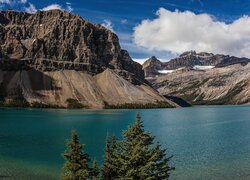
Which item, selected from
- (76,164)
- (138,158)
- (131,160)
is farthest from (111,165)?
(138,158)

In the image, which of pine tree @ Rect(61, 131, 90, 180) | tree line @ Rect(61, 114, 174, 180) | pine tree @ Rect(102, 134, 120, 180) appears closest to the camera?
tree line @ Rect(61, 114, 174, 180)

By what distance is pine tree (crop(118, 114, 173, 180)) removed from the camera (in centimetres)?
3083

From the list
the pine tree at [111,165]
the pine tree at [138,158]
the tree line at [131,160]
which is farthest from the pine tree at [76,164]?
the pine tree at [138,158]

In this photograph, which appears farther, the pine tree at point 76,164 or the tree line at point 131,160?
the pine tree at point 76,164

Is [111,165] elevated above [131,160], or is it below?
below

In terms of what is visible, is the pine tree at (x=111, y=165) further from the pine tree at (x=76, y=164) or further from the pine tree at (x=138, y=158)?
the pine tree at (x=76, y=164)

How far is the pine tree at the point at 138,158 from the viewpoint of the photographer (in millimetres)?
30830

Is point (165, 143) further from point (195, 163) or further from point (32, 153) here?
point (32, 153)

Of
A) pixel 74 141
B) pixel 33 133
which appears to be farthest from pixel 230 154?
pixel 33 133

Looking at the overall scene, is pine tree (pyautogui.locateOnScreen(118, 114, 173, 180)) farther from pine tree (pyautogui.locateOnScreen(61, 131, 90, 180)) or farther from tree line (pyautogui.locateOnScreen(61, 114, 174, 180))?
pine tree (pyautogui.locateOnScreen(61, 131, 90, 180))

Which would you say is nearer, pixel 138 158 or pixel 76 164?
pixel 138 158

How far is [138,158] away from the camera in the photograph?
103ft

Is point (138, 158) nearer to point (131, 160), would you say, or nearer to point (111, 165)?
point (131, 160)

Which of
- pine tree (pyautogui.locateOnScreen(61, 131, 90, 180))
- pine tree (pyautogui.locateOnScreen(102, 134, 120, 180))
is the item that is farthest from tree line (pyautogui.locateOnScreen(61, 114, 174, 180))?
pine tree (pyautogui.locateOnScreen(102, 134, 120, 180))
